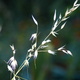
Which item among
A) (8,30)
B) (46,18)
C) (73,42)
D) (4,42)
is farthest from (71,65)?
(46,18)

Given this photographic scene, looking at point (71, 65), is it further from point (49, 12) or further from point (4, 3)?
point (4, 3)

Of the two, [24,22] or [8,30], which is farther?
[24,22]

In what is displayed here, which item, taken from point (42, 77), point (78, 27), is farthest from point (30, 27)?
point (42, 77)

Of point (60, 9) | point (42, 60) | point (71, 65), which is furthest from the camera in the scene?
point (60, 9)

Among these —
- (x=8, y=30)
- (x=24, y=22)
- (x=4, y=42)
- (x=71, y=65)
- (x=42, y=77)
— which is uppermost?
(x=24, y=22)

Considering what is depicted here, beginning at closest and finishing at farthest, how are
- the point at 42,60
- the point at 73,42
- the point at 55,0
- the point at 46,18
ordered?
the point at 42,60 → the point at 73,42 → the point at 55,0 → the point at 46,18

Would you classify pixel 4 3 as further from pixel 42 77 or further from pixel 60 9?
pixel 42 77

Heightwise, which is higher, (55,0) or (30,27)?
(55,0)
